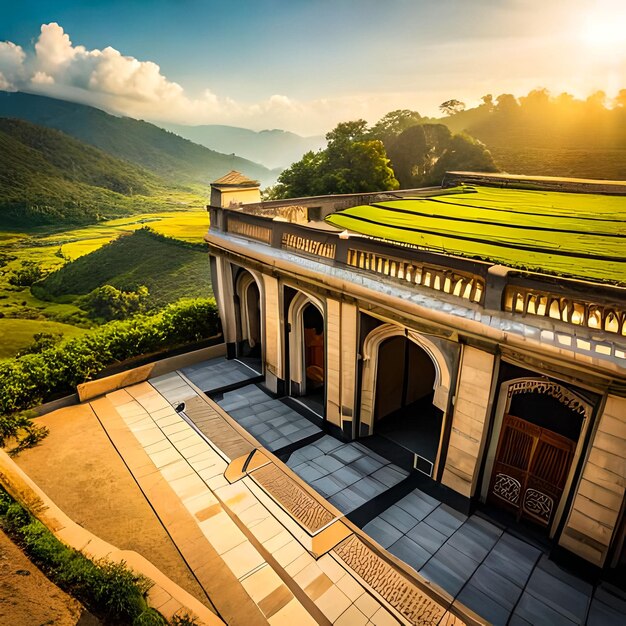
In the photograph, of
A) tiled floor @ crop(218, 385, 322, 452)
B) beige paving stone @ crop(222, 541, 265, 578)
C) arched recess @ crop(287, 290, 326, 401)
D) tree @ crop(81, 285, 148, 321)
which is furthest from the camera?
tree @ crop(81, 285, 148, 321)

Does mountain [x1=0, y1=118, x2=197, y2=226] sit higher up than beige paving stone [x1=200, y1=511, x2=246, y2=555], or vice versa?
mountain [x1=0, y1=118, x2=197, y2=226]

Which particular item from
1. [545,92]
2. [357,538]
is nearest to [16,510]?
[357,538]

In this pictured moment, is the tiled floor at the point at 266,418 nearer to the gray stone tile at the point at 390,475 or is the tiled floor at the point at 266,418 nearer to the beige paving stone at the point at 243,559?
the gray stone tile at the point at 390,475

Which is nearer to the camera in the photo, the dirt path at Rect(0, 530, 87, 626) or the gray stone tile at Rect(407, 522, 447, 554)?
the dirt path at Rect(0, 530, 87, 626)

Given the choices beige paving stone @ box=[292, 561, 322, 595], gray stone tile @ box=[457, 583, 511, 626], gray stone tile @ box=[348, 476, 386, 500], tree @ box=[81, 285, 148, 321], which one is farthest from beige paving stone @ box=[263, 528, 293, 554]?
tree @ box=[81, 285, 148, 321]

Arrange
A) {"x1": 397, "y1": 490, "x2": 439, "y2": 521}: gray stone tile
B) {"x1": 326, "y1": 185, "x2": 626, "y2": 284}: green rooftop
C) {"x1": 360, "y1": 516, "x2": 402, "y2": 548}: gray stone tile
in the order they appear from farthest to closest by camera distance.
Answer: {"x1": 397, "y1": 490, "x2": 439, "y2": 521}: gray stone tile < {"x1": 326, "y1": 185, "x2": 626, "y2": 284}: green rooftop < {"x1": 360, "y1": 516, "x2": 402, "y2": 548}: gray stone tile

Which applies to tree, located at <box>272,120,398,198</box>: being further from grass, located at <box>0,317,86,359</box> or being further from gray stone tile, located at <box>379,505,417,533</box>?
gray stone tile, located at <box>379,505,417,533</box>
